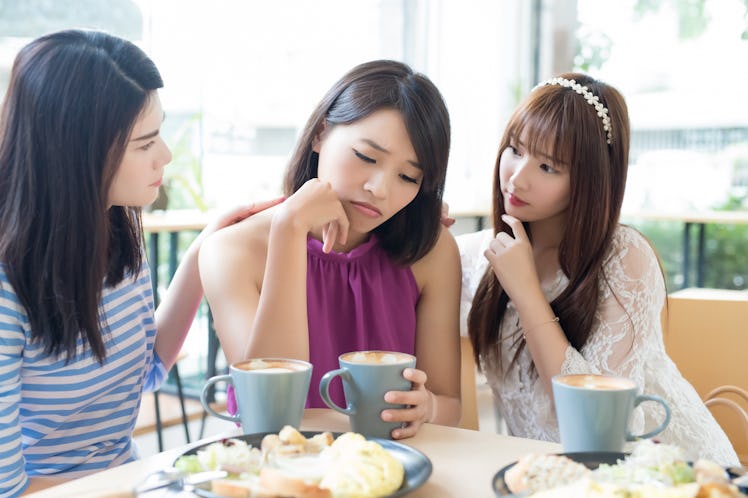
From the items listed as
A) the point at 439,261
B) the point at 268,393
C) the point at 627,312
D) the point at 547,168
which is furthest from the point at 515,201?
the point at 268,393

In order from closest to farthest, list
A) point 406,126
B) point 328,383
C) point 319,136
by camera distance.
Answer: point 328,383, point 406,126, point 319,136

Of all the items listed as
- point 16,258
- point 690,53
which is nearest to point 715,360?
point 16,258

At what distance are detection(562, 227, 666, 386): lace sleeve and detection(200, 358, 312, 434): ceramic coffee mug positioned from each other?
2.27 feet

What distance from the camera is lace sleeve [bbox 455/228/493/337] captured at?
181 centimetres

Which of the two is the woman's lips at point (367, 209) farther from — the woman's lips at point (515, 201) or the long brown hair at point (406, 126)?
the woman's lips at point (515, 201)

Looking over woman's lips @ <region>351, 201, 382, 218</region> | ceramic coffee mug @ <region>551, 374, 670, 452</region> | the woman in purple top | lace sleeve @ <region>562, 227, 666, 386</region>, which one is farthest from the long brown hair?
ceramic coffee mug @ <region>551, 374, 670, 452</region>

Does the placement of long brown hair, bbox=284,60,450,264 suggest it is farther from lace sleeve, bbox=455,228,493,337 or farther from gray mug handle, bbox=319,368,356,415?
gray mug handle, bbox=319,368,356,415

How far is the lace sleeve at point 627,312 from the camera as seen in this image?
5.03ft

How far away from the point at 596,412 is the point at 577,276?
713 mm

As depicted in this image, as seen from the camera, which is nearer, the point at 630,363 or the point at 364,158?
the point at 364,158

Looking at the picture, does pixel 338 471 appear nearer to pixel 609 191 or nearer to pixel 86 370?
pixel 86 370

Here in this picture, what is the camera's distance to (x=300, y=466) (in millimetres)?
858

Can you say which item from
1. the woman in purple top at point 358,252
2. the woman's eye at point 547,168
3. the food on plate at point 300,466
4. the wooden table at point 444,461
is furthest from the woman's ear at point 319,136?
the food on plate at point 300,466

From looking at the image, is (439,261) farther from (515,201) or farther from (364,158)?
(364,158)
